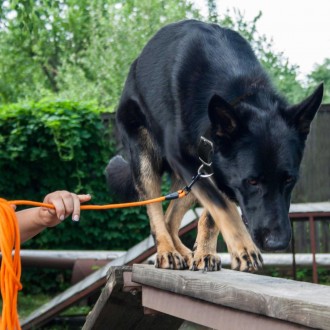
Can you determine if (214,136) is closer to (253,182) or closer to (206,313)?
(253,182)

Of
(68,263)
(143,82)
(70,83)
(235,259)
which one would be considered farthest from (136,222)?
(70,83)

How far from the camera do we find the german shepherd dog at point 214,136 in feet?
10.5

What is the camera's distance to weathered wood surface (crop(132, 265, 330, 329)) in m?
2.11

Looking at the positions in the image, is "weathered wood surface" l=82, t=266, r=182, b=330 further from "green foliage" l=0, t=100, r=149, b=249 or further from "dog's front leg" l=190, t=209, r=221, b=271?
"green foliage" l=0, t=100, r=149, b=249

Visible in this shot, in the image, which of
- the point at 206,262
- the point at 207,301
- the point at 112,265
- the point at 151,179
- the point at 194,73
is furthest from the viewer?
the point at 112,265

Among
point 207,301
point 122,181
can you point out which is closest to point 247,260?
point 207,301

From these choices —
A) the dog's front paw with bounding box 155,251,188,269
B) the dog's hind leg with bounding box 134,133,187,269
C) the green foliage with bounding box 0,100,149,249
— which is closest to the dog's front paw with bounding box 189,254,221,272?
the dog's front paw with bounding box 155,251,188,269

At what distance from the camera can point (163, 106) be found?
3.86m

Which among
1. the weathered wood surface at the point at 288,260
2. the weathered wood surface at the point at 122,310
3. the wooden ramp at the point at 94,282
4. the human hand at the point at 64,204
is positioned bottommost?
the weathered wood surface at the point at 288,260

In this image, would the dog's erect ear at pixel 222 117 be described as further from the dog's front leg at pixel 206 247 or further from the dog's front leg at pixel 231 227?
the dog's front leg at pixel 206 247

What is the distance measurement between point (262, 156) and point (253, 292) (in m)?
0.87

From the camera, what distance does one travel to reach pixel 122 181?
15.2ft

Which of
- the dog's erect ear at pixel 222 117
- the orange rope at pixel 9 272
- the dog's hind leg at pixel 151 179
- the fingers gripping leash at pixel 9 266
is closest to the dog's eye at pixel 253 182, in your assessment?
the dog's erect ear at pixel 222 117

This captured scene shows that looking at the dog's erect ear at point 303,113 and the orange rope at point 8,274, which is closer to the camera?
the orange rope at point 8,274
